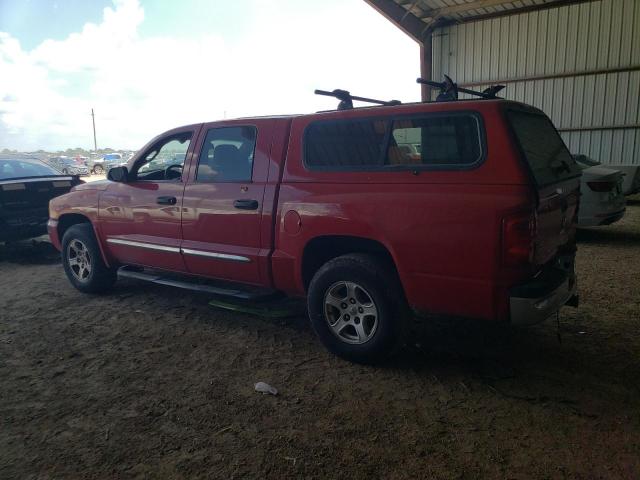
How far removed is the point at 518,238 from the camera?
9.09 feet

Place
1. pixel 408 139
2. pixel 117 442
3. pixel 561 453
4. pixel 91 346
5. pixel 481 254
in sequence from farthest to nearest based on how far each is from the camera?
pixel 91 346 < pixel 408 139 < pixel 481 254 < pixel 117 442 < pixel 561 453

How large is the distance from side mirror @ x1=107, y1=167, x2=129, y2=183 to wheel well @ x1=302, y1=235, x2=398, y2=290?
7.60 ft

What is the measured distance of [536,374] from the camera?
3340 mm

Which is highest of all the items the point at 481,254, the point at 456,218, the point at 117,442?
the point at 456,218

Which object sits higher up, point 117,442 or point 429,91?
Result: point 429,91

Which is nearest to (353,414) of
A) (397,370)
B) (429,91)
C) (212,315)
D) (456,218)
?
(397,370)

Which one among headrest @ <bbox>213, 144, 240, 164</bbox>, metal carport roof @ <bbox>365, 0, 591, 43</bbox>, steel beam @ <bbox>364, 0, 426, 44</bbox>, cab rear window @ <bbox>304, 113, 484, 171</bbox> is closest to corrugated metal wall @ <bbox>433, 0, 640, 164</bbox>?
metal carport roof @ <bbox>365, 0, 591, 43</bbox>

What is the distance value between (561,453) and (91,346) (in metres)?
3.51

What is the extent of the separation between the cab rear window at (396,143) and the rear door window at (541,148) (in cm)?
30

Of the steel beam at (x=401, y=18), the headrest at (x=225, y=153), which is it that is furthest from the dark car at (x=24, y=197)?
the steel beam at (x=401, y=18)

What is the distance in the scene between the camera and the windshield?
780 cm

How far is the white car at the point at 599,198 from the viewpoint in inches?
280

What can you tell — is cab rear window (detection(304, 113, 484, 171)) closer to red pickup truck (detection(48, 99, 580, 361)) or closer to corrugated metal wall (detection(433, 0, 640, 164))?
red pickup truck (detection(48, 99, 580, 361))

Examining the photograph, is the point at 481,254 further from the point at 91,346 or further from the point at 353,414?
the point at 91,346
